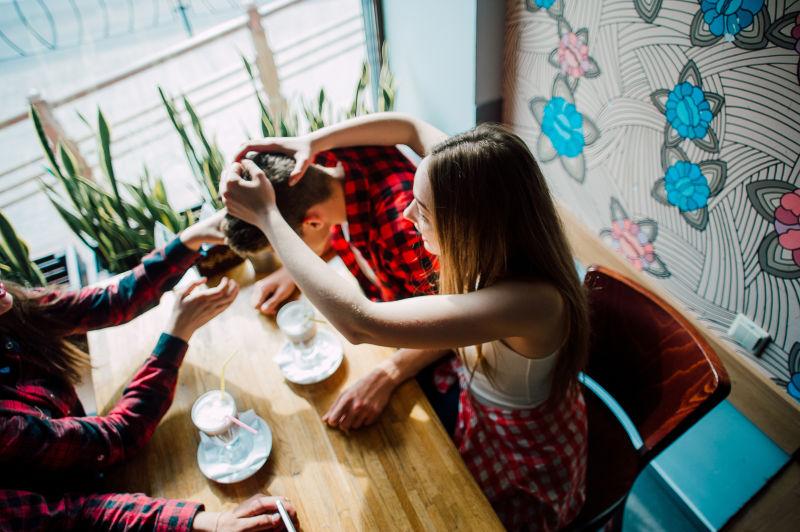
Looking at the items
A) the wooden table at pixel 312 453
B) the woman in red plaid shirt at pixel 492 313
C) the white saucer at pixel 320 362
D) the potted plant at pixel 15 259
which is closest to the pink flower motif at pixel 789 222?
the woman in red plaid shirt at pixel 492 313

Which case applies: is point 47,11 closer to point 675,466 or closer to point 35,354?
point 35,354

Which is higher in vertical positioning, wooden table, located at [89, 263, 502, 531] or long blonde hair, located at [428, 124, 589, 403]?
long blonde hair, located at [428, 124, 589, 403]

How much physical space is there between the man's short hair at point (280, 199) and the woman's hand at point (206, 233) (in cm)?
5

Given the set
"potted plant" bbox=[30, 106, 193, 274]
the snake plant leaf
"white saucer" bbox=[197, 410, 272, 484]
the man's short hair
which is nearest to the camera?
"white saucer" bbox=[197, 410, 272, 484]

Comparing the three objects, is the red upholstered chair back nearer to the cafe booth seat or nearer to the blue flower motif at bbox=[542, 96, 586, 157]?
the cafe booth seat

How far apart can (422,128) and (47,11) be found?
2257 millimetres

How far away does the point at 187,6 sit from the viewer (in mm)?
2441

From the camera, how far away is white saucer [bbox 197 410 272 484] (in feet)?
3.16

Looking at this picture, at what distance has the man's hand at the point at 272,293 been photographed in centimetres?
130

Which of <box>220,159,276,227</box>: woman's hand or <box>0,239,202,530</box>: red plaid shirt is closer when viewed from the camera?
<box>0,239,202,530</box>: red plaid shirt

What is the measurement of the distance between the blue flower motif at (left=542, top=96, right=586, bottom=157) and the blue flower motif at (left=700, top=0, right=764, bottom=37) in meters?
0.57

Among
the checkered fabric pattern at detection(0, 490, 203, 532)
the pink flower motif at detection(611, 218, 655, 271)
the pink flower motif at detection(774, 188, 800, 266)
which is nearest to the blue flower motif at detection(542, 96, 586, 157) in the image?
the pink flower motif at detection(611, 218, 655, 271)

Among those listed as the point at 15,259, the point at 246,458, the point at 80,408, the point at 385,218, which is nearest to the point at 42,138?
the point at 15,259

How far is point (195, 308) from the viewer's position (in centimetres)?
112
